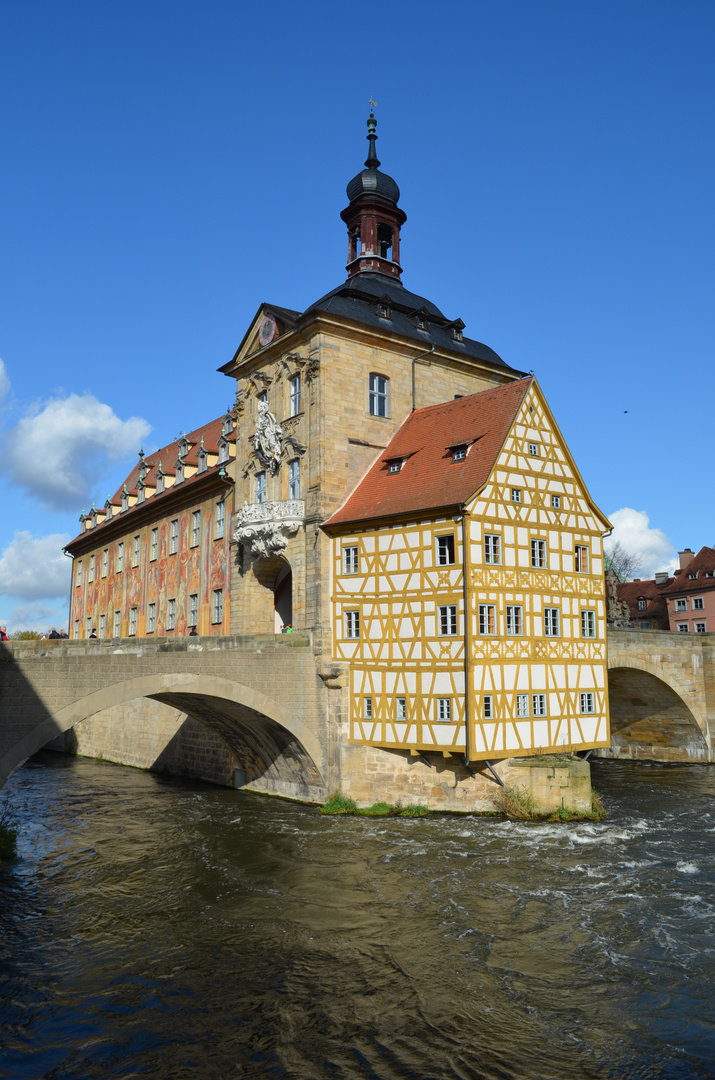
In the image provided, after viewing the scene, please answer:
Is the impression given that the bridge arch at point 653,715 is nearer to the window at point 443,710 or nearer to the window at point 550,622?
the window at point 550,622

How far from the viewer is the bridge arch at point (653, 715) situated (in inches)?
1352

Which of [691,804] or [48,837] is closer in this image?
[48,837]

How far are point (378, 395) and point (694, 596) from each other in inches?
1603

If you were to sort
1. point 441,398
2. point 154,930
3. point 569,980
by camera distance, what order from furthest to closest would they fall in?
point 441,398 → point 154,930 → point 569,980

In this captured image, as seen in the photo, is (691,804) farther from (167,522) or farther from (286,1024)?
(167,522)

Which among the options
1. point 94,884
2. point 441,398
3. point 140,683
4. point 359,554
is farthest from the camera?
point 441,398

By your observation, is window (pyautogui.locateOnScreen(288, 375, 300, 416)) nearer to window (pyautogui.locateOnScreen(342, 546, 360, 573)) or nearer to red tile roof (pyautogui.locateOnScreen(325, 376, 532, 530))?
red tile roof (pyautogui.locateOnScreen(325, 376, 532, 530))

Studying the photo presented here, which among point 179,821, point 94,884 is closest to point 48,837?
point 179,821

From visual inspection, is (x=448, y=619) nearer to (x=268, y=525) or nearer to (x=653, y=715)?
(x=268, y=525)

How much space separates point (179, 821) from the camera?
78.1 feet

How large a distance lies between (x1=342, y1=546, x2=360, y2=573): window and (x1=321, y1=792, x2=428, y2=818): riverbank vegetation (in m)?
6.25

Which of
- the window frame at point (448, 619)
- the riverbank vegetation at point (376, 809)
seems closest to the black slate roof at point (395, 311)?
the window frame at point (448, 619)

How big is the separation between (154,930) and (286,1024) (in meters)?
4.64

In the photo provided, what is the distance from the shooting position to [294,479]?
1077 inches
